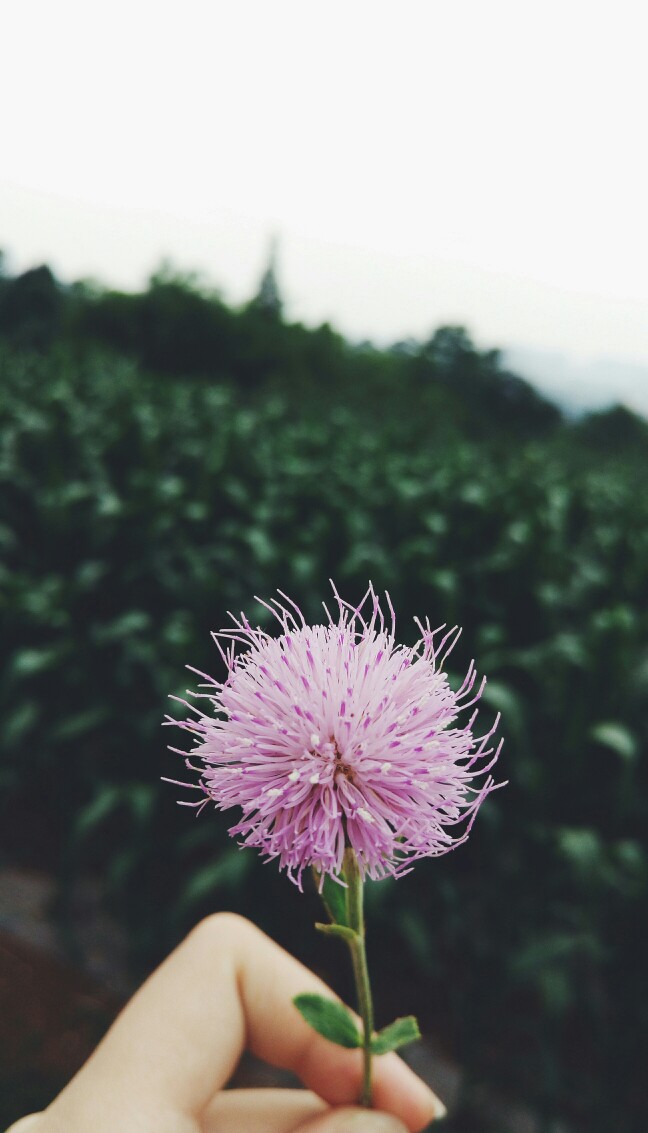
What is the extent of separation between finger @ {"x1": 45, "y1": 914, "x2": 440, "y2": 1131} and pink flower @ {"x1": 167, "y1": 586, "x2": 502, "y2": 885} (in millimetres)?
349

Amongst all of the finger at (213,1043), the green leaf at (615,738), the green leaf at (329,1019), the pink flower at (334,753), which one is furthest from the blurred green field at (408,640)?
the pink flower at (334,753)

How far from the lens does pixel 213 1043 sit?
2.75 ft

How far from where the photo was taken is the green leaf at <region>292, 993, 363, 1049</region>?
2.27 feet

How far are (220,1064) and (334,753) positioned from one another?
0.46m

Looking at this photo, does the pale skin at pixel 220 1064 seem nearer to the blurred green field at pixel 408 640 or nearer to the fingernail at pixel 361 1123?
the fingernail at pixel 361 1123

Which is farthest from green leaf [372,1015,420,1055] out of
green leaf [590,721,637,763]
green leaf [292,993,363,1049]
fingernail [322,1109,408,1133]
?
green leaf [590,721,637,763]

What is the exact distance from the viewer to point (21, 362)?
1130 cm

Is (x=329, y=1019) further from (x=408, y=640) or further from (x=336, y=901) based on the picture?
(x=408, y=640)

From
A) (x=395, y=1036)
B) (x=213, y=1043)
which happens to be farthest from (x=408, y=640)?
(x=395, y=1036)

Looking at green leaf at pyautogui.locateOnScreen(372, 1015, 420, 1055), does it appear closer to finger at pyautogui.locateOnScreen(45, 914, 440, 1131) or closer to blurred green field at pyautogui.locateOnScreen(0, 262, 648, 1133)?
finger at pyautogui.locateOnScreen(45, 914, 440, 1131)

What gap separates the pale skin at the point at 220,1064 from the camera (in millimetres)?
769

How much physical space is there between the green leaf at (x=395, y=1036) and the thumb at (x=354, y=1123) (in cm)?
13

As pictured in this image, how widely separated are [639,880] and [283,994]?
1.64 metres

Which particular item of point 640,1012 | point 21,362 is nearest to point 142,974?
point 640,1012
